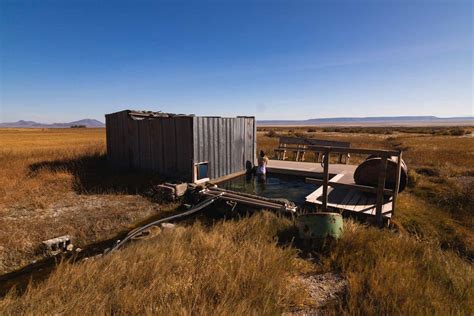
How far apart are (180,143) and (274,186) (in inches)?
164

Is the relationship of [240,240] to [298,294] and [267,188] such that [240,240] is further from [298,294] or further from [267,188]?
[267,188]

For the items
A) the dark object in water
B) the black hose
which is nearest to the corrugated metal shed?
the black hose

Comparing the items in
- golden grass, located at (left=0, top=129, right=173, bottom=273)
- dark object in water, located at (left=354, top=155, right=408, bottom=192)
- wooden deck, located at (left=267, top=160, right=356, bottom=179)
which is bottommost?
golden grass, located at (left=0, top=129, right=173, bottom=273)

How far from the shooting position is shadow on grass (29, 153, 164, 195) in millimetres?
9852

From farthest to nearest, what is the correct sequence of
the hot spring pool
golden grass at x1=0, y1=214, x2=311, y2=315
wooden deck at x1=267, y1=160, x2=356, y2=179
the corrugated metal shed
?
wooden deck at x1=267, y1=160, x2=356, y2=179 → the corrugated metal shed → the hot spring pool → golden grass at x1=0, y1=214, x2=311, y2=315

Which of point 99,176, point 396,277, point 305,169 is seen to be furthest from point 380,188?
point 99,176

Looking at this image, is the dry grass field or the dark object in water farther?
the dark object in water

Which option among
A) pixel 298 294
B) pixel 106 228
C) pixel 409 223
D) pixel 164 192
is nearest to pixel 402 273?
pixel 298 294

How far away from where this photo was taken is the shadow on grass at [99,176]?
9.85m

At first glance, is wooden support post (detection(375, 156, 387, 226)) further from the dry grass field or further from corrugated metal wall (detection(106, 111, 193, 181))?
corrugated metal wall (detection(106, 111, 193, 181))

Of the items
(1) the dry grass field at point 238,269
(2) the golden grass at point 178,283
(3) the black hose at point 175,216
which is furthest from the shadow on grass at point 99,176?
(2) the golden grass at point 178,283

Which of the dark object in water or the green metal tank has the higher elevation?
the dark object in water

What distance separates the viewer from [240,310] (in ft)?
8.65

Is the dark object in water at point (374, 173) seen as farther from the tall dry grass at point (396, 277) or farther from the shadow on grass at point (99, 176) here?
the shadow on grass at point (99, 176)
